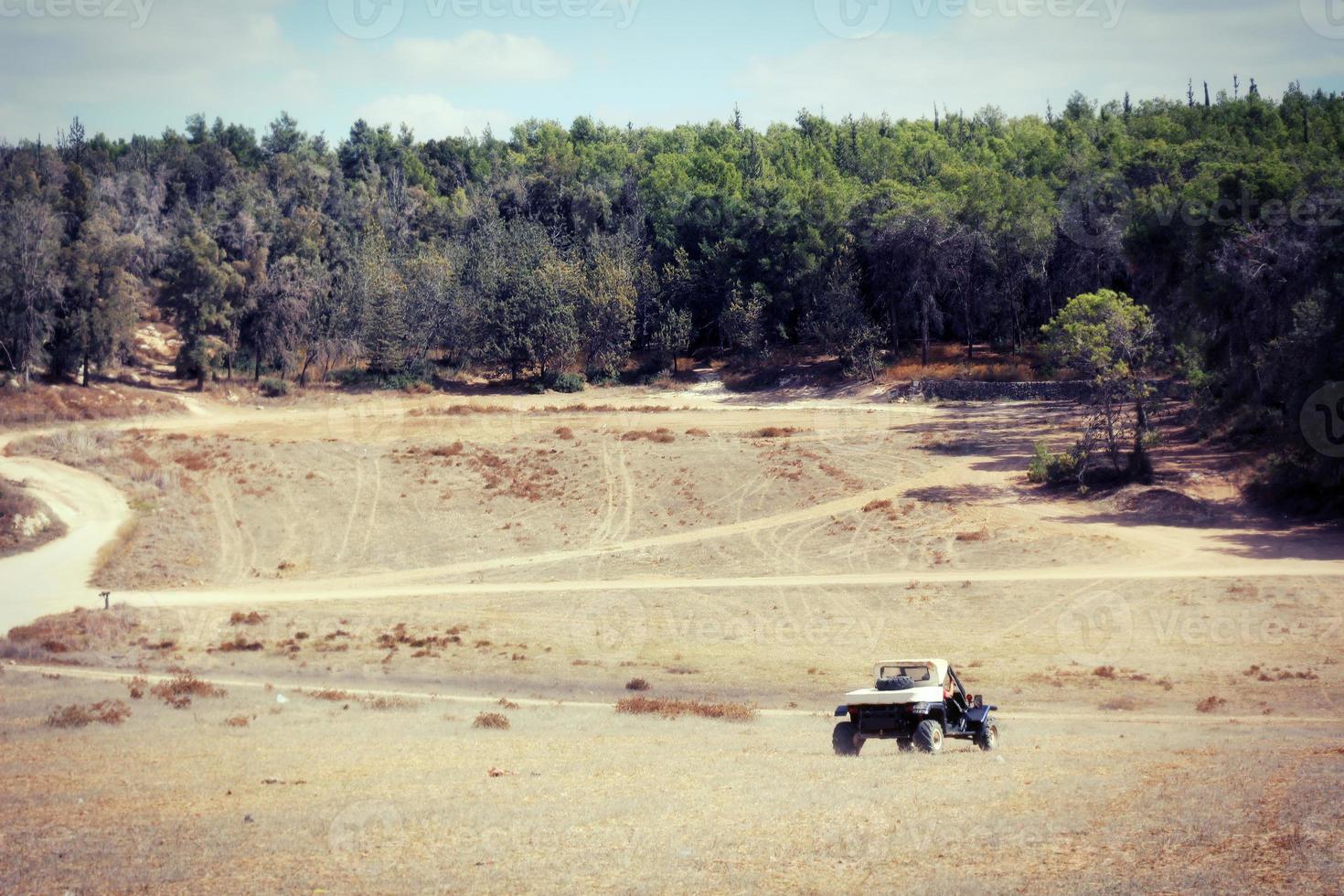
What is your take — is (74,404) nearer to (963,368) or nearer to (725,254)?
(725,254)

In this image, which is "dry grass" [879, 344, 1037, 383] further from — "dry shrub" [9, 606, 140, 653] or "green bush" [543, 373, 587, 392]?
"dry shrub" [9, 606, 140, 653]

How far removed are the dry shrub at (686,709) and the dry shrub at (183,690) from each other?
8923mm

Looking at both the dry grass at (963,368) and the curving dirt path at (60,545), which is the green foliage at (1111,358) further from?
the curving dirt path at (60,545)

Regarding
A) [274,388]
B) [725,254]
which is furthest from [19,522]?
[725,254]

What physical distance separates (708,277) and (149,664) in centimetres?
6651

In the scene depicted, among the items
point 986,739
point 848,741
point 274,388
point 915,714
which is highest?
point 274,388

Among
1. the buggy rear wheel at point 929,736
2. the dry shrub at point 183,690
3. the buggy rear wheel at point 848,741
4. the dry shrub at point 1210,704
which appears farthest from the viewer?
the dry shrub at point 183,690

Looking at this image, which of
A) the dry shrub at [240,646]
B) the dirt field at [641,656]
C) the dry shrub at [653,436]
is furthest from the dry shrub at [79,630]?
the dry shrub at [653,436]

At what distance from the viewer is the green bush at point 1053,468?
146 feet

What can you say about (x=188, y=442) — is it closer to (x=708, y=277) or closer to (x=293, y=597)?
(x=293, y=597)

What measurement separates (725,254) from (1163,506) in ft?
173

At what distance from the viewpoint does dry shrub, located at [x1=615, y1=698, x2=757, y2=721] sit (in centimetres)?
2236

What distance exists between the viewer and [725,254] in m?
88.7

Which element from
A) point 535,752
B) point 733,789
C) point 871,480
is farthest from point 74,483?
point 733,789
